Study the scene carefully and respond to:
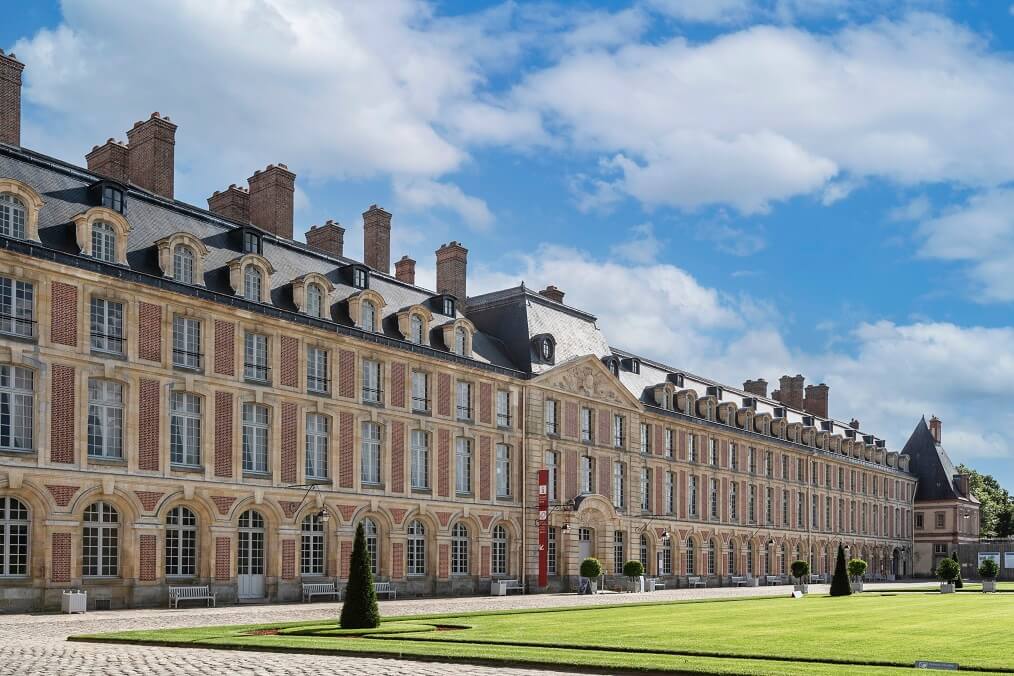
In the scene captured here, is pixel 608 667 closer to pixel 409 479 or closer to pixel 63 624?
pixel 63 624

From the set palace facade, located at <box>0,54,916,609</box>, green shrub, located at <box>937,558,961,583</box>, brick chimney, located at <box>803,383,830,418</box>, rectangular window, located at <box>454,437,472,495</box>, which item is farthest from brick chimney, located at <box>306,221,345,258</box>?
brick chimney, located at <box>803,383,830,418</box>

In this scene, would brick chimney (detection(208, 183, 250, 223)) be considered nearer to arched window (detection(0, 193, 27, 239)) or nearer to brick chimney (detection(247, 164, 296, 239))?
brick chimney (detection(247, 164, 296, 239))

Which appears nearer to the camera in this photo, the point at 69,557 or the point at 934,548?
the point at 69,557

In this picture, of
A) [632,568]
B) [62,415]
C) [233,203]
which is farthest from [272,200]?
[632,568]

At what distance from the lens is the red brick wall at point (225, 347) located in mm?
35156

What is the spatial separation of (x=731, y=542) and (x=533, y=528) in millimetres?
20881

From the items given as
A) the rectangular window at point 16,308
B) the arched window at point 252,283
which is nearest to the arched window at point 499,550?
the arched window at point 252,283

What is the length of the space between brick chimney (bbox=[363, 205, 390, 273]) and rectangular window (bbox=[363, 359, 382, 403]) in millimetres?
6803

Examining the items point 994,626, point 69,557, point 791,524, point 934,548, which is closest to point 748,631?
point 994,626

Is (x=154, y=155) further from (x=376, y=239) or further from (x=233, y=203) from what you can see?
(x=376, y=239)

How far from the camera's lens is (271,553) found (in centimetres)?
3669

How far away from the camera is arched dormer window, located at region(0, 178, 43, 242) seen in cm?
2998

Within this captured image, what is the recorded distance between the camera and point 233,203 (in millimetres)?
41844

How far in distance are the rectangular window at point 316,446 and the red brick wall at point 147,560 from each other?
675 cm
